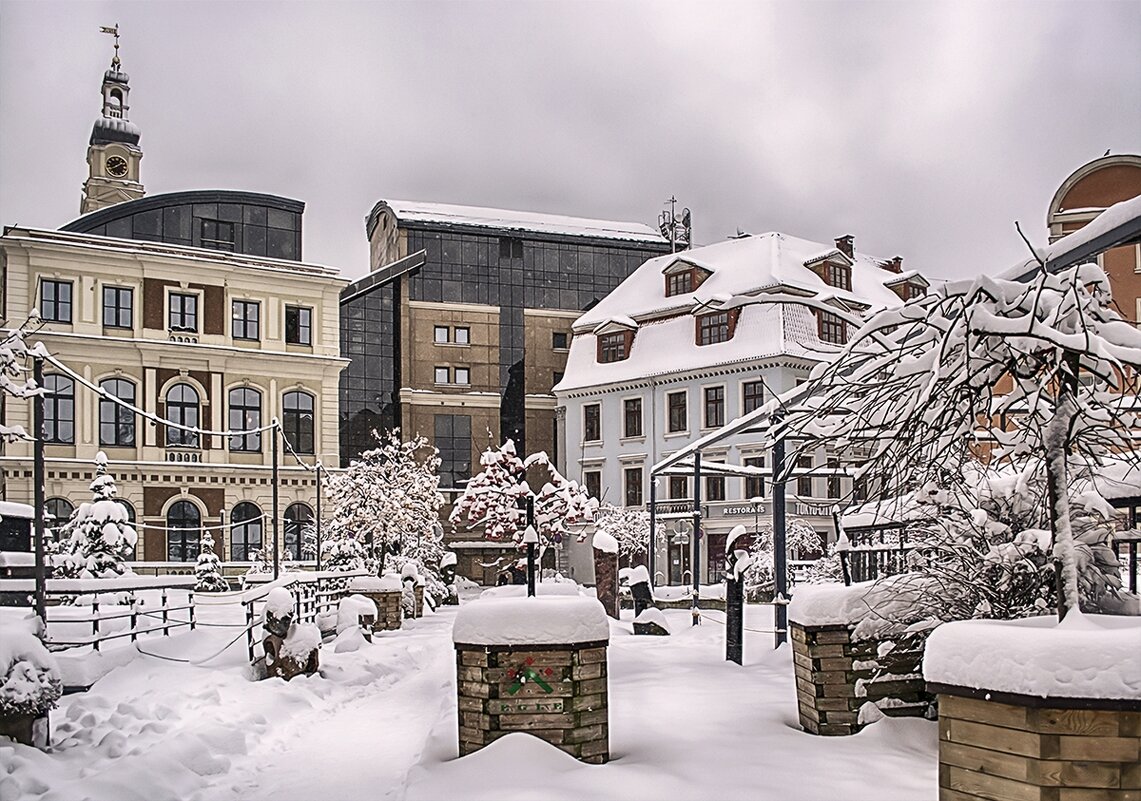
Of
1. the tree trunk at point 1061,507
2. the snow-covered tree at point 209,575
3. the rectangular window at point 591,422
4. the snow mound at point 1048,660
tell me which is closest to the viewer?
the snow mound at point 1048,660

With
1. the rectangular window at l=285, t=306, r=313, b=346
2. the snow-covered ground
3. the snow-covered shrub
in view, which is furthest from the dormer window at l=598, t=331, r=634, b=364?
the snow-covered shrub

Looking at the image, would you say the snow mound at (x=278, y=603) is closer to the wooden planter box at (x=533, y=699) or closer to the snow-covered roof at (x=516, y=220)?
the wooden planter box at (x=533, y=699)

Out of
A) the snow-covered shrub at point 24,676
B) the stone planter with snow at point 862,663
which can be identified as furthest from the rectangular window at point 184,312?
the stone planter with snow at point 862,663

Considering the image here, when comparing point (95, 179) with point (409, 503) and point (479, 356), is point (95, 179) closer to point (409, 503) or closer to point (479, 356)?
point (479, 356)

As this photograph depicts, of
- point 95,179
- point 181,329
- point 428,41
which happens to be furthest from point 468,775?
point 95,179

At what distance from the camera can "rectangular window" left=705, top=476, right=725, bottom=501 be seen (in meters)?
36.9

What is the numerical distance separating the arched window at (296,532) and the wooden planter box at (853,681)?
99.6 feet

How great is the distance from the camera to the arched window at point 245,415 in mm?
36594

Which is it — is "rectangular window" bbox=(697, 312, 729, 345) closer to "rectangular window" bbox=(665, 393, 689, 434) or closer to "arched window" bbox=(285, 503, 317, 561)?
"rectangular window" bbox=(665, 393, 689, 434)

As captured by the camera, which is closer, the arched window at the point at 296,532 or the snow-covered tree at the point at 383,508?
the snow-covered tree at the point at 383,508

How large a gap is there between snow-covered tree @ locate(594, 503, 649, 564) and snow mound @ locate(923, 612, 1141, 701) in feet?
101

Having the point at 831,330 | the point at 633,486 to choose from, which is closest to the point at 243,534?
the point at 633,486

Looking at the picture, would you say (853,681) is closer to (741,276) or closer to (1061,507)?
(1061,507)

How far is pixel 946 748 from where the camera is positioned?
4465mm
